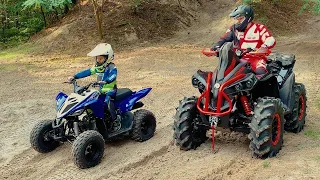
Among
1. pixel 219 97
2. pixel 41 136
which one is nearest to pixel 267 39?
pixel 219 97

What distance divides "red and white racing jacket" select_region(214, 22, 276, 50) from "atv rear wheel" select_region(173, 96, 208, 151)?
116 centimetres

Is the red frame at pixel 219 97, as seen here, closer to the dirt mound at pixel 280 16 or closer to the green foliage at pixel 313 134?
the green foliage at pixel 313 134

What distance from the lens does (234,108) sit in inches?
231

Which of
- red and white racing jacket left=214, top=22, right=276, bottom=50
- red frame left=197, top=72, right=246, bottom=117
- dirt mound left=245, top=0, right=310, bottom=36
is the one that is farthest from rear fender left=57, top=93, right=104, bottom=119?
dirt mound left=245, top=0, right=310, bottom=36

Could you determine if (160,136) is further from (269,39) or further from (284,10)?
(284,10)

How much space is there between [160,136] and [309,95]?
3.73 m

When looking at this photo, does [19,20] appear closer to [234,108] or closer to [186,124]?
[186,124]

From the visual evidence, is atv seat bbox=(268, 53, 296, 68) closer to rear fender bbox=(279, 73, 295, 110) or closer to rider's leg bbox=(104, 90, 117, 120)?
rear fender bbox=(279, 73, 295, 110)

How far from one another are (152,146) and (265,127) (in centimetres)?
189

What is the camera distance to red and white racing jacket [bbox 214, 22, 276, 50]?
6.54 m

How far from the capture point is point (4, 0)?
649 inches

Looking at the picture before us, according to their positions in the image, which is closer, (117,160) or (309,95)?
(117,160)

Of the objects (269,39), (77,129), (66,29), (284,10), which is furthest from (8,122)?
(284,10)

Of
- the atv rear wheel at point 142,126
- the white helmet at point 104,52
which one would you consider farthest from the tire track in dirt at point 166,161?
the white helmet at point 104,52
